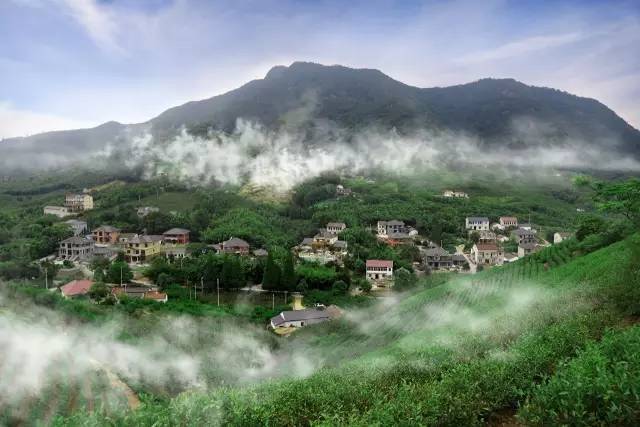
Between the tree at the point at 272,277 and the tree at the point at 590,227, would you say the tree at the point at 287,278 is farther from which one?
the tree at the point at 590,227

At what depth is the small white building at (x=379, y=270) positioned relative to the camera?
95.0 feet

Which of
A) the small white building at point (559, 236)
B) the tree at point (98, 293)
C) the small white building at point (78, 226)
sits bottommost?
the small white building at point (559, 236)

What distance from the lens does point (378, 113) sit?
11638cm

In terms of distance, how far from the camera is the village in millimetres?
22797

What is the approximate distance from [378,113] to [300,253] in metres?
89.3

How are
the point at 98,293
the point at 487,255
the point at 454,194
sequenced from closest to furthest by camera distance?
the point at 98,293 < the point at 487,255 < the point at 454,194

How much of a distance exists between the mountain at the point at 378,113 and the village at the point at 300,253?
55.7 meters

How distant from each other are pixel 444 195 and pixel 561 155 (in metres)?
64.6

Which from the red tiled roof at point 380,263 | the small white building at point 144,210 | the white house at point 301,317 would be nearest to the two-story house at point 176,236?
the small white building at point 144,210

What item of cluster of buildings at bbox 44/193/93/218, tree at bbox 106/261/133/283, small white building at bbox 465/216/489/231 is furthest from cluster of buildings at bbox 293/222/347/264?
cluster of buildings at bbox 44/193/93/218

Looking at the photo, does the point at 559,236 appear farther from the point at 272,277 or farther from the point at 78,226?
the point at 78,226

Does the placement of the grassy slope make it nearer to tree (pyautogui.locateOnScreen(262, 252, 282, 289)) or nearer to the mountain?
tree (pyautogui.locateOnScreen(262, 252, 282, 289))

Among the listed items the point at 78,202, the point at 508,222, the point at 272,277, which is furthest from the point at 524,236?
the point at 78,202

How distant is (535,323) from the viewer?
29.6 ft
